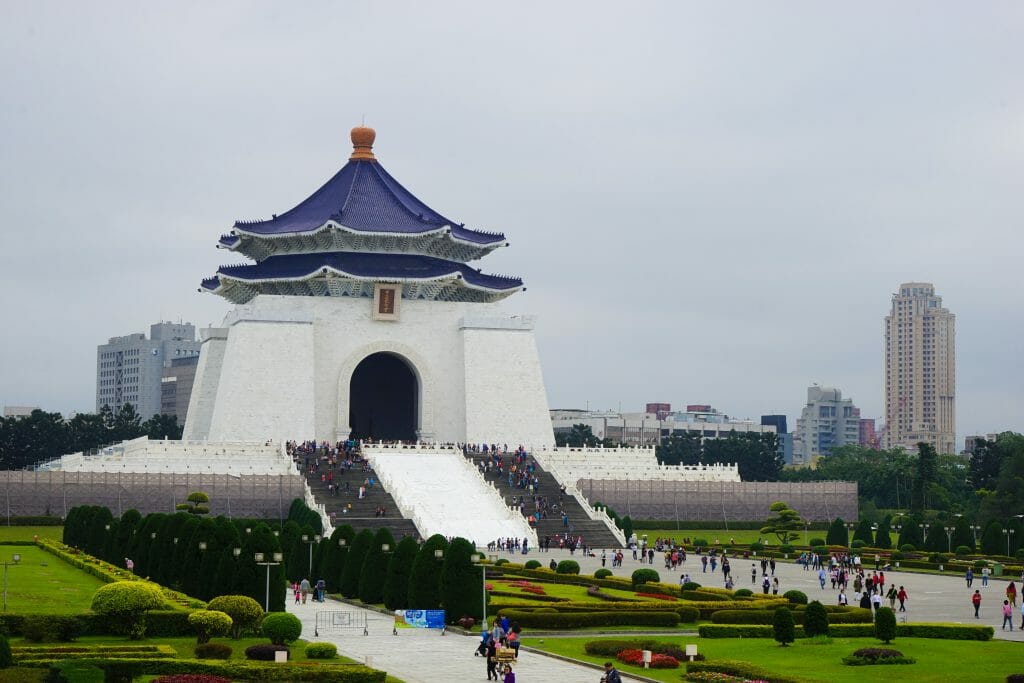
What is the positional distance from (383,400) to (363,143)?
33.8ft

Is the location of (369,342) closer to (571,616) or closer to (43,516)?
(43,516)

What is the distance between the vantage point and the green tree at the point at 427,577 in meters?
28.1

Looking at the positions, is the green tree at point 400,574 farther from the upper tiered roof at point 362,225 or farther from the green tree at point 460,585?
the upper tiered roof at point 362,225

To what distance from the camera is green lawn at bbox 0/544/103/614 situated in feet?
86.7

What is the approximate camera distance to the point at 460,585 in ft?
89.8

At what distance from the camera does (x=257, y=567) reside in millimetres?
27703

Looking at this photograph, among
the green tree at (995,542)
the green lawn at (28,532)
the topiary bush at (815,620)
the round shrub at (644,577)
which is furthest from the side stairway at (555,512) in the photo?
the topiary bush at (815,620)

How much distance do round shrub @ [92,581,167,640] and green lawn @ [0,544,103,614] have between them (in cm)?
165

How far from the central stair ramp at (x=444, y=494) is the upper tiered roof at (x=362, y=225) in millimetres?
8910

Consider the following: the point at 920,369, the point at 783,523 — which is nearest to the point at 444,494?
the point at 783,523

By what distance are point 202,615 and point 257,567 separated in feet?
13.6

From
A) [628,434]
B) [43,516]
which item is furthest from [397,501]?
[628,434]

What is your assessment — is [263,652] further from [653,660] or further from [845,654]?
[845,654]

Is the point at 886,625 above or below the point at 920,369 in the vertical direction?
below
